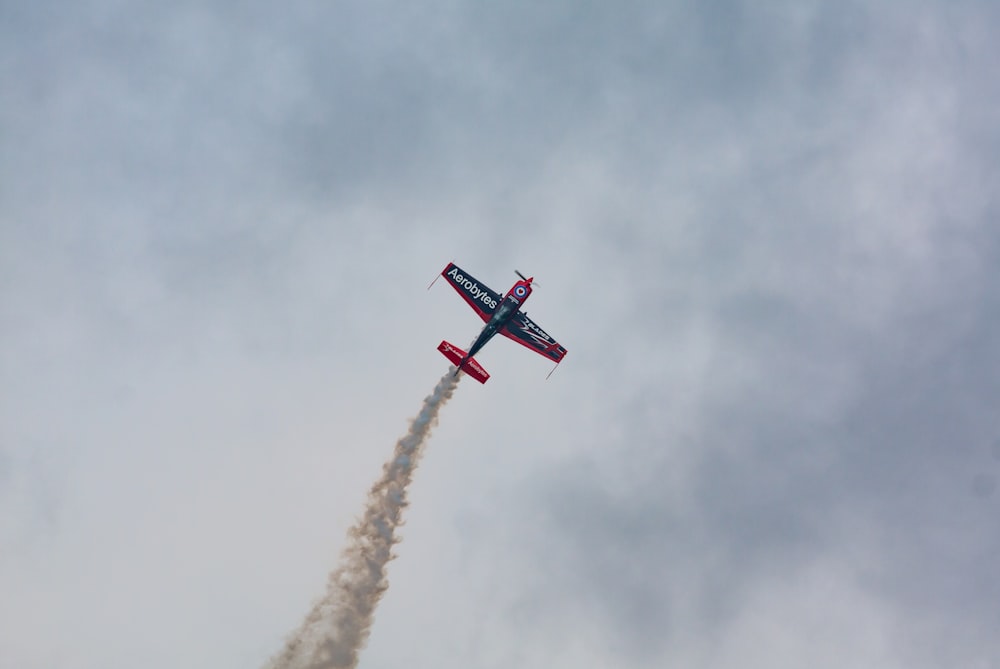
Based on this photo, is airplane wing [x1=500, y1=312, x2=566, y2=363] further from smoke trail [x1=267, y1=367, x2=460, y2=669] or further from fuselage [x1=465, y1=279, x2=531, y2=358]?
smoke trail [x1=267, y1=367, x2=460, y2=669]

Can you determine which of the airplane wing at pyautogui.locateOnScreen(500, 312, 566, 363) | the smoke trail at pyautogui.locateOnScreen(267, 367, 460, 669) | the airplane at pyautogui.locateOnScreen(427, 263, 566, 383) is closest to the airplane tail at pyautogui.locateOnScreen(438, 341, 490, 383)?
the airplane at pyautogui.locateOnScreen(427, 263, 566, 383)

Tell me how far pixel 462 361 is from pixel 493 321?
22.5ft

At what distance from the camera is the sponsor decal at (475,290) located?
433 ft

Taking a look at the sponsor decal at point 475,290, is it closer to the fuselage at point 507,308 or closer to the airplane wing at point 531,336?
the fuselage at point 507,308

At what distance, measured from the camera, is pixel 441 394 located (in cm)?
12719

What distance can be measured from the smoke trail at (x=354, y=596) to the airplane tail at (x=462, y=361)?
54.6 ft

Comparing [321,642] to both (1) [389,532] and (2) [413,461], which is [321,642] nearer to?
(1) [389,532]

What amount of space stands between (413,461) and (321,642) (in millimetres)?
24709

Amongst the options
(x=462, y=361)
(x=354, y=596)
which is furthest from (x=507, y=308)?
(x=354, y=596)

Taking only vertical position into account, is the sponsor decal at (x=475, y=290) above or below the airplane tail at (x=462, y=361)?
above

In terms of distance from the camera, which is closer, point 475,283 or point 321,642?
point 321,642

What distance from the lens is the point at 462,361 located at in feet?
416

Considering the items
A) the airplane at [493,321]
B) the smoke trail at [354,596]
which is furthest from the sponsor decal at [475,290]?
the smoke trail at [354,596]

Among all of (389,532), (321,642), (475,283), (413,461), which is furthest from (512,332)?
(321,642)
